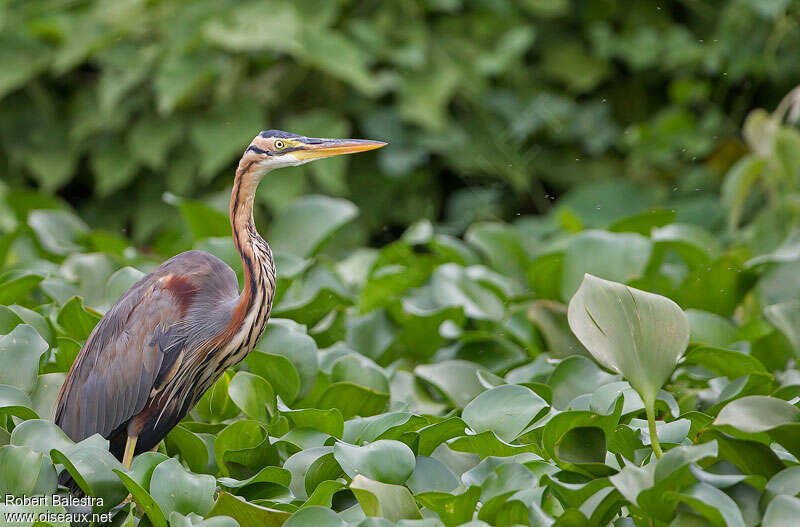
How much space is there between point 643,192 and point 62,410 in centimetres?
424

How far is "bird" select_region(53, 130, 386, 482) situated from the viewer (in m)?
1.90

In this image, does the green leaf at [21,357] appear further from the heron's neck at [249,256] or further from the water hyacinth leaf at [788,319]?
the water hyacinth leaf at [788,319]

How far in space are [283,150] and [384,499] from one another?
0.68 m

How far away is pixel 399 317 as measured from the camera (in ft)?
9.62

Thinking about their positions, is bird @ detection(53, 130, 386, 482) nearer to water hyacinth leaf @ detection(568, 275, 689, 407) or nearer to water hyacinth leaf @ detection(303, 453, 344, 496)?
water hyacinth leaf @ detection(303, 453, 344, 496)

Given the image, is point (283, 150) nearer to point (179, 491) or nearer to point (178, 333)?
point (178, 333)

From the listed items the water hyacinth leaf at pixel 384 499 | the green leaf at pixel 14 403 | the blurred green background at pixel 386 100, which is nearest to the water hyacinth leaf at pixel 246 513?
the water hyacinth leaf at pixel 384 499

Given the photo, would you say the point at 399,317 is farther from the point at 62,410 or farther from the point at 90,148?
the point at 90,148

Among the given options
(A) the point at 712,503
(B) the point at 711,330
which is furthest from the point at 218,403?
(B) the point at 711,330

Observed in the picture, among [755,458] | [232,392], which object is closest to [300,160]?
[232,392]

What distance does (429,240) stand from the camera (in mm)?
3500

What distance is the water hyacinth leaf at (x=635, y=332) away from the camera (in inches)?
74.0

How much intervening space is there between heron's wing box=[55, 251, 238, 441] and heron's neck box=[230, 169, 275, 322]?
4.3 inches

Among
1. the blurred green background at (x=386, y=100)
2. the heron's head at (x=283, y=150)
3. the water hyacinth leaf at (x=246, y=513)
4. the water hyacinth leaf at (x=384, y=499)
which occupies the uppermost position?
the heron's head at (x=283, y=150)
